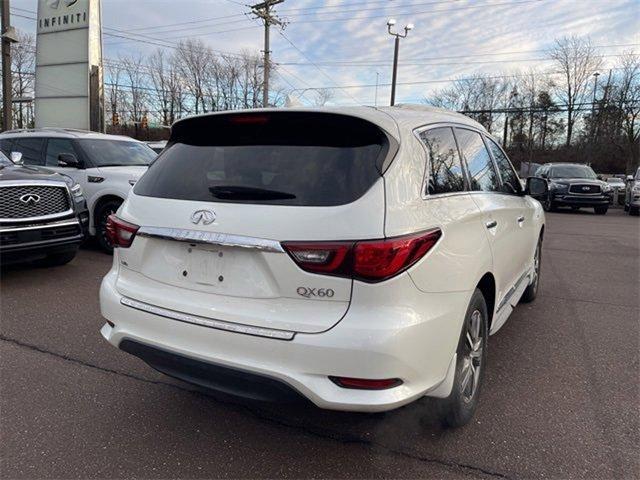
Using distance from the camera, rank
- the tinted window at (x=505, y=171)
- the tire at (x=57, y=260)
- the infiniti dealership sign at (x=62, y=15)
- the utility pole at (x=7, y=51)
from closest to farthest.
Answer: the tinted window at (x=505, y=171), the tire at (x=57, y=260), the utility pole at (x=7, y=51), the infiniti dealership sign at (x=62, y=15)

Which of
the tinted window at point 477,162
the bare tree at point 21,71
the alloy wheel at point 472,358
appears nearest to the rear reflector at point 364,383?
the alloy wheel at point 472,358

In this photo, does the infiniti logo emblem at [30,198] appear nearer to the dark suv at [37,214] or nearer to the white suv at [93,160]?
the dark suv at [37,214]

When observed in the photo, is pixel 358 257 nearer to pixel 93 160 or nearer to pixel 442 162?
pixel 442 162

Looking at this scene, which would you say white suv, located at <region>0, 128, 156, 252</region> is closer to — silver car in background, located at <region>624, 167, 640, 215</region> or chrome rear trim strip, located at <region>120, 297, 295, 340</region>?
chrome rear trim strip, located at <region>120, 297, 295, 340</region>

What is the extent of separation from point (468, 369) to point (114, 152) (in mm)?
7037

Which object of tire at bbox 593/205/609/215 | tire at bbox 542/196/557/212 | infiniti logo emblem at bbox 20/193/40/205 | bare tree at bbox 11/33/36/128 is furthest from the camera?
bare tree at bbox 11/33/36/128

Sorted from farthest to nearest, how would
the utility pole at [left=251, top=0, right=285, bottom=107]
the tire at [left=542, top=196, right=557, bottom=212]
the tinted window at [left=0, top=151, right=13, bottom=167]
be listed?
the utility pole at [left=251, top=0, right=285, bottom=107]
the tire at [left=542, top=196, right=557, bottom=212]
the tinted window at [left=0, top=151, right=13, bottom=167]

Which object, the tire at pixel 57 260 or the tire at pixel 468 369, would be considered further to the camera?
the tire at pixel 57 260

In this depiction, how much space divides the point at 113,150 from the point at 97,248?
5.29ft

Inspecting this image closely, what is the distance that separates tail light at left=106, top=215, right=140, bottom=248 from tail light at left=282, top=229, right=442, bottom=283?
98 centimetres

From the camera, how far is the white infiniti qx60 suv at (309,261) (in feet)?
6.81

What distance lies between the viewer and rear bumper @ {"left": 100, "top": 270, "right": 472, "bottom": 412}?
2.05m

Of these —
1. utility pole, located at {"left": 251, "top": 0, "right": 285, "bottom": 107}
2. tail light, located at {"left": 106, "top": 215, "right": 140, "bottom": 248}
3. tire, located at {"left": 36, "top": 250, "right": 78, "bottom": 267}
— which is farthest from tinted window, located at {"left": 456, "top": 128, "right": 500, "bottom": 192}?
utility pole, located at {"left": 251, "top": 0, "right": 285, "bottom": 107}

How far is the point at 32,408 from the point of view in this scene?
9.73 feet
